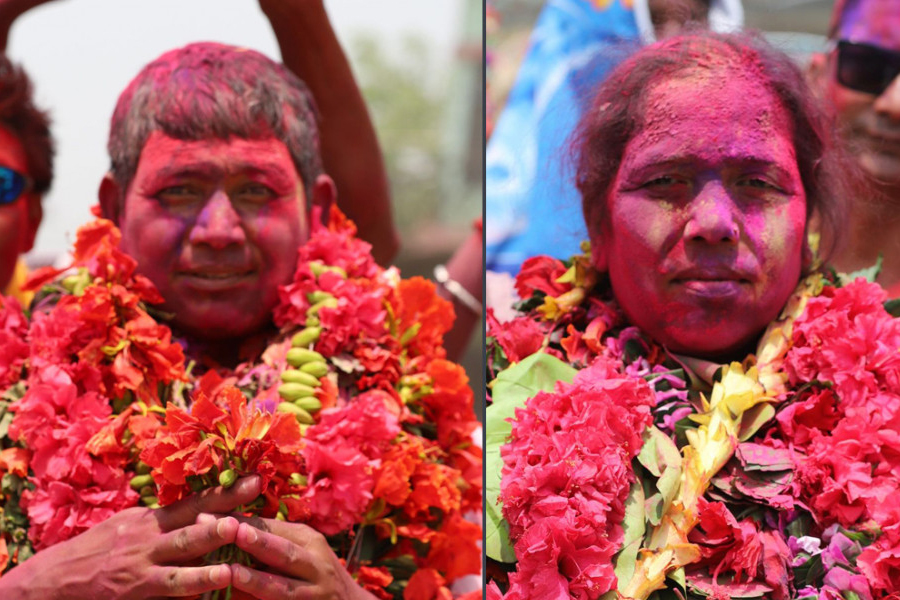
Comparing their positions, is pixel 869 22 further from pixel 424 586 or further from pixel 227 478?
pixel 227 478

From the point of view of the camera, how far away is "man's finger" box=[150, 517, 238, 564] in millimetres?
2035

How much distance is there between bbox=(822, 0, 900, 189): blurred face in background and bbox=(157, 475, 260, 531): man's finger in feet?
5.37

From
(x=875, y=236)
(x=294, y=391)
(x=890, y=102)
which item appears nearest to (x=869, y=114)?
(x=890, y=102)

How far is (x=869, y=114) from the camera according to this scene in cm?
279

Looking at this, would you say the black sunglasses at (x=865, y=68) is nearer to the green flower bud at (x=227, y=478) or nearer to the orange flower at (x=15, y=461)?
the green flower bud at (x=227, y=478)

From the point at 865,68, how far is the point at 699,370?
3.61 feet

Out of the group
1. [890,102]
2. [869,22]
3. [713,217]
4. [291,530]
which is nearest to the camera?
[291,530]

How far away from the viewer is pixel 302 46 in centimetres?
271

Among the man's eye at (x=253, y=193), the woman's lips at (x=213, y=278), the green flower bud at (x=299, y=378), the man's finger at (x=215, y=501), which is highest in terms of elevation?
the man's eye at (x=253, y=193)

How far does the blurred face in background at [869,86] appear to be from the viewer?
2.68 m

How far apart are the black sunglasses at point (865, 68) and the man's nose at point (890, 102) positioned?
2cm

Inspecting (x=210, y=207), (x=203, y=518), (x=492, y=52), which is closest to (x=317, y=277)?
(x=210, y=207)

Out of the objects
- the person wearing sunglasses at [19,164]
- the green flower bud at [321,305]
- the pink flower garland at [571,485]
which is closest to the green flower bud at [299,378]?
the green flower bud at [321,305]

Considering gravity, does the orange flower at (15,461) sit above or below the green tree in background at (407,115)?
below
